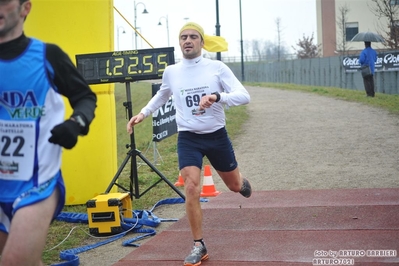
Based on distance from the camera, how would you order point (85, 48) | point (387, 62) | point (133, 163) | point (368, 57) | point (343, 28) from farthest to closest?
point (343, 28)
point (387, 62)
point (368, 57)
point (85, 48)
point (133, 163)

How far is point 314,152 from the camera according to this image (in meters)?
14.9

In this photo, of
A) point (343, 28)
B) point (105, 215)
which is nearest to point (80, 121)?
point (105, 215)

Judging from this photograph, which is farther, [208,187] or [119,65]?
[208,187]

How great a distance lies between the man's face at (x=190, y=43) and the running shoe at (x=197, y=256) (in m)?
1.95

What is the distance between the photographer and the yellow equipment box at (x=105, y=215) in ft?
28.1

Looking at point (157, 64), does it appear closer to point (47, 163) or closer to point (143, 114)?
point (143, 114)

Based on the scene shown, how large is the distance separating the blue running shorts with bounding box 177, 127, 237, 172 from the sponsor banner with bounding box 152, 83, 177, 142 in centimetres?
517

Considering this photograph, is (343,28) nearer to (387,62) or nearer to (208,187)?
(387,62)

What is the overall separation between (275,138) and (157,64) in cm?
826

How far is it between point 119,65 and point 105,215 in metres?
2.34

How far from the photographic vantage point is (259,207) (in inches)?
381

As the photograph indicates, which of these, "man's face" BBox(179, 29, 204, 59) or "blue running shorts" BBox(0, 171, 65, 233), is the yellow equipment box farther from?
"blue running shorts" BBox(0, 171, 65, 233)

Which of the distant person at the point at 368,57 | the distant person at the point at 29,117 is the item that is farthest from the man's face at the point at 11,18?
the distant person at the point at 368,57

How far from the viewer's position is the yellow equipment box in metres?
8.57
